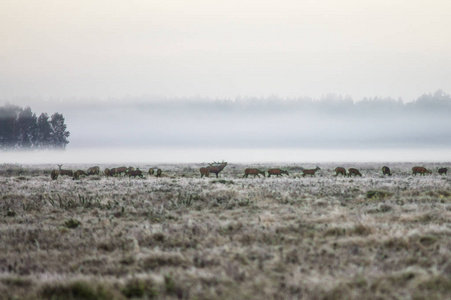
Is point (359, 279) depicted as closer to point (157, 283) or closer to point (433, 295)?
point (433, 295)

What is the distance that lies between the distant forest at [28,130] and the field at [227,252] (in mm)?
91303

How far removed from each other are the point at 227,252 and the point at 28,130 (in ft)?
338

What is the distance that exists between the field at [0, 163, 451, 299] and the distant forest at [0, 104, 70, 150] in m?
91.3

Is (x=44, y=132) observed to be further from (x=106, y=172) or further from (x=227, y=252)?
(x=227, y=252)

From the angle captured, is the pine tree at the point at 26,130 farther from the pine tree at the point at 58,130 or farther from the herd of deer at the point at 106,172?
the herd of deer at the point at 106,172

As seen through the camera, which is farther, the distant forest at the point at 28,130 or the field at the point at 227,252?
the distant forest at the point at 28,130

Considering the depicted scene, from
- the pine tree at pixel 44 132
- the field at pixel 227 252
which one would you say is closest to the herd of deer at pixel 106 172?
the field at pixel 227 252

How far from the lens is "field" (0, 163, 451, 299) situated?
6.41m

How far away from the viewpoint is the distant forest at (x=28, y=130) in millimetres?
96438

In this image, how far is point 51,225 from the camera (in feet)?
42.5

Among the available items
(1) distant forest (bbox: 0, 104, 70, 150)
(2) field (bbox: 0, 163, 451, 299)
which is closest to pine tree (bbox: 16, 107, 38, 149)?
(1) distant forest (bbox: 0, 104, 70, 150)

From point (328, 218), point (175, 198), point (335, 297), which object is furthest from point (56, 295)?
point (175, 198)

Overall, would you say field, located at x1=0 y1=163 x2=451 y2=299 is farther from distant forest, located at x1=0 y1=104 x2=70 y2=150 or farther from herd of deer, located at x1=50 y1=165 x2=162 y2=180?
distant forest, located at x1=0 y1=104 x2=70 y2=150

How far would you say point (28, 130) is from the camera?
321ft
